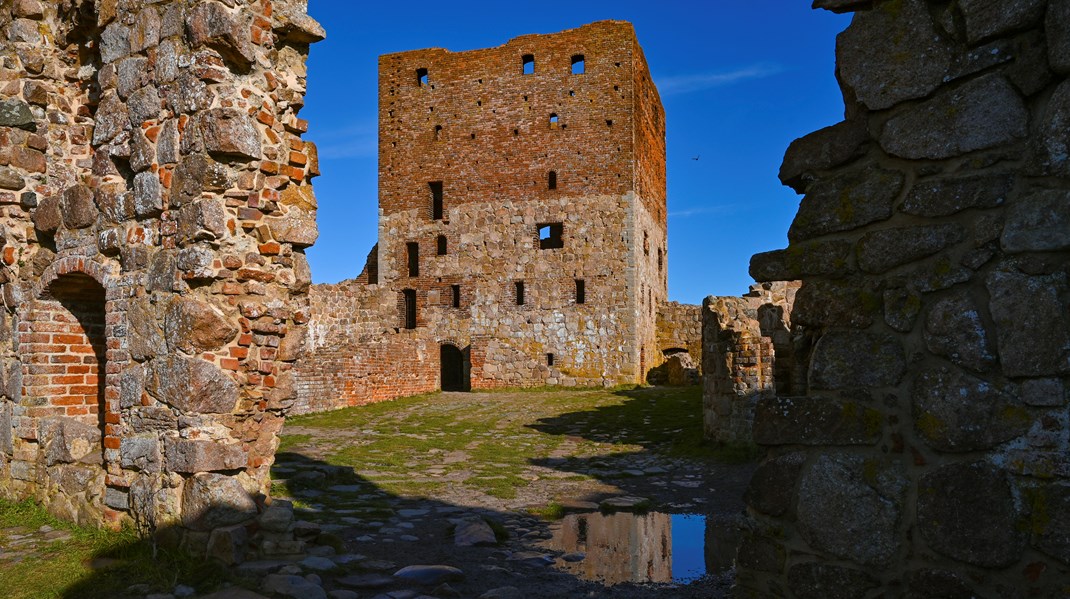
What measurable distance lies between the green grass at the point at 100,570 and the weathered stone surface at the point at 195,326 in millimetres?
1490

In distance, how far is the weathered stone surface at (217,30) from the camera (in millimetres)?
5660

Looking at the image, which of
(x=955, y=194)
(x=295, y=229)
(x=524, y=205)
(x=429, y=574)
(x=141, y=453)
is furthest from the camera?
(x=524, y=205)

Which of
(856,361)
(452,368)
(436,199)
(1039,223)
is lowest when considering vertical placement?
(452,368)

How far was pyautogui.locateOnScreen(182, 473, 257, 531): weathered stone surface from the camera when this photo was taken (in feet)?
17.6

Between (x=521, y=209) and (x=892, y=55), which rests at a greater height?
(x=521, y=209)

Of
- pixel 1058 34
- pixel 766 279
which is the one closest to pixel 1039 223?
pixel 1058 34

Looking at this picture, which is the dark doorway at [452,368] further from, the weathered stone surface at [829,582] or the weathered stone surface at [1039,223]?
the weathered stone surface at [1039,223]

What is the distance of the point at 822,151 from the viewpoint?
3395 mm

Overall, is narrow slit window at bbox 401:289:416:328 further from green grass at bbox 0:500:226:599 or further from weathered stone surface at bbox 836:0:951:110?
weathered stone surface at bbox 836:0:951:110

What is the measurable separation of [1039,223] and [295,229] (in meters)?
5.03

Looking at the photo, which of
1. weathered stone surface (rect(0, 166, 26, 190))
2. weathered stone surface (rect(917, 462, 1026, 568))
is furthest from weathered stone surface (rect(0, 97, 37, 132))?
weathered stone surface (rect(917, 462, 1026, 568))

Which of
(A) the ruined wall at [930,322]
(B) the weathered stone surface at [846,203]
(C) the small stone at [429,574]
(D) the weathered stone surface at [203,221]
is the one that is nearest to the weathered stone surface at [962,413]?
(A) the ruined wall at [930,322]

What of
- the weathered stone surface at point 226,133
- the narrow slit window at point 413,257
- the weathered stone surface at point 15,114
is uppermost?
the narrow slit window at point 413,257

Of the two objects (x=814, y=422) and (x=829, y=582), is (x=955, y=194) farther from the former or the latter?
(x=829, y=582)
